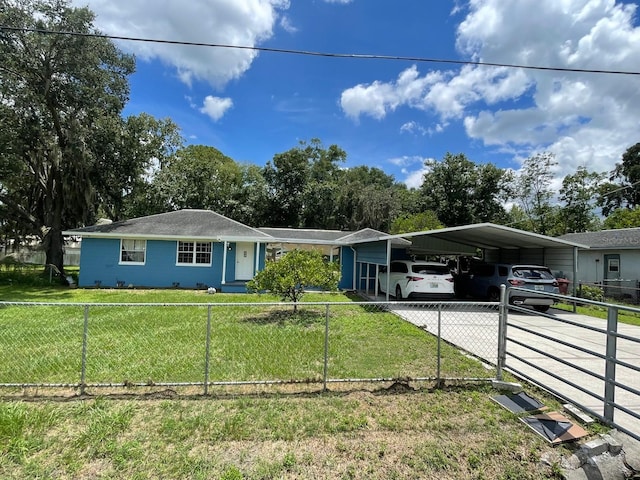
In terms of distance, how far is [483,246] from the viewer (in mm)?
17688

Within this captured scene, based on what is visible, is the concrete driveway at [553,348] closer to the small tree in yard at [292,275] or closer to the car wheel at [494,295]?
the car wheel at [494,295]

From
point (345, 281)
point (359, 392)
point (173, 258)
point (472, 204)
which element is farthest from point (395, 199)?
point (359, 392)

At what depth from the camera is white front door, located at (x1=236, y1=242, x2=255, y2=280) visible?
17406 mm

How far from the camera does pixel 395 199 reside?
35.1 m

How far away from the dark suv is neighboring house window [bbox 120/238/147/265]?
1484 centimetres

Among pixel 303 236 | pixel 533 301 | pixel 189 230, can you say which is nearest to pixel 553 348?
pixel 533 301

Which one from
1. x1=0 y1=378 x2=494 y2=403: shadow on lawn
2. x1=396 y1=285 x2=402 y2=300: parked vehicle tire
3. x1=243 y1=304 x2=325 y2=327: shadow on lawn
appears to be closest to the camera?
x1=0 y1=378 x2=494 y2=403: shadow on lawn

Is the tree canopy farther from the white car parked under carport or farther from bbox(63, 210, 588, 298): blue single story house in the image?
bbox(63, 210, 588, 298): blue single story house

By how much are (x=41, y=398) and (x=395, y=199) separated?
110 feet

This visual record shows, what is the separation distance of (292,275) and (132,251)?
35.5 feet

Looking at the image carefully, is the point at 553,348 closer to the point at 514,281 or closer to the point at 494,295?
the point at 514,281

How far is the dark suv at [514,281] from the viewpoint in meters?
11.1

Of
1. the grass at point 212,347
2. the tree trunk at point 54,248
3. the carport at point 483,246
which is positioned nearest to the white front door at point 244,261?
the carport at point 483,246

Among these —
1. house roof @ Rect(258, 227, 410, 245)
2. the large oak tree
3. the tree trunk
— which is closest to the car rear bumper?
house roof @ Rect(258, 227, 410, 245)
